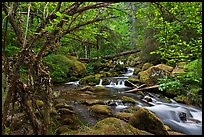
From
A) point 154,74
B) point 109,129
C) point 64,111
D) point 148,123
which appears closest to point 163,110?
point 148,123

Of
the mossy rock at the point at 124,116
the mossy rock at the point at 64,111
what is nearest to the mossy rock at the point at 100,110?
the mossy rock at the point at 124,116

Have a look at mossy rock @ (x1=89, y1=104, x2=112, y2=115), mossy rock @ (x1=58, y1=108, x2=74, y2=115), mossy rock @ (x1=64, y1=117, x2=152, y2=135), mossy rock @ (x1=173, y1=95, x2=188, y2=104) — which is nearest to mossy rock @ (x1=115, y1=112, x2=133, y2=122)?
mossy rock @ (x1=89, y1=104, x2=112, y2=115)

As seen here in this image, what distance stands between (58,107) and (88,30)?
347 cm

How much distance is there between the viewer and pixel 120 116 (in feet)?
20.5

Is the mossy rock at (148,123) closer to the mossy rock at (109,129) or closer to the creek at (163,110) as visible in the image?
the mossy rock at (109,129)

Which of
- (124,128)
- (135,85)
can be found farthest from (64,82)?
(124,128)

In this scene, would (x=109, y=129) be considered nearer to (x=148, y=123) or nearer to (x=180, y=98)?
(x=148, y=123)

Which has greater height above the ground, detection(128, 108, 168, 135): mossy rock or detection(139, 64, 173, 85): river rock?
detection(139, 64, 173, 85): river rock

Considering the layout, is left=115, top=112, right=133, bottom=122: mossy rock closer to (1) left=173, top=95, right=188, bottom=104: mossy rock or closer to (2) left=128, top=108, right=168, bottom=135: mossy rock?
(2) left=128, top=108, right=168, bottom=135: mossy rock

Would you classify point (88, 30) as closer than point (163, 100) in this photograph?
Yes

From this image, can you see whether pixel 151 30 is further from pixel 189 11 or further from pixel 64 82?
pixel 189 11

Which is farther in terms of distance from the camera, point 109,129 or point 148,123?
point 148,123

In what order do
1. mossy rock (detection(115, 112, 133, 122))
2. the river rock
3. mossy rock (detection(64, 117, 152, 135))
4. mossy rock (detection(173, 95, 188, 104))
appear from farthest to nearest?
the river rock, mossy rock (detection(173, 95, 188, 104)), mossy rock (detection(115, 112, 133, 122)), mossy rock (detection(64, 117, 152, 135))

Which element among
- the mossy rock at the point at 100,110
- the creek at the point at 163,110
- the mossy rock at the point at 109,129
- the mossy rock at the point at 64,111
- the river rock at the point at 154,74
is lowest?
the creek at the point at 163,110
